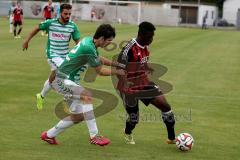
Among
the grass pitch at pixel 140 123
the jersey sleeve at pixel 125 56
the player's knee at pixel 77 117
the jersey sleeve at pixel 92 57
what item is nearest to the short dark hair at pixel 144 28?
the jersey sleeve at pixel 125 56

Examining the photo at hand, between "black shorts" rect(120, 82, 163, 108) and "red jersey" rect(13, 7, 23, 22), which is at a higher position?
"black shorts" rect(120, 82, 163, 108)

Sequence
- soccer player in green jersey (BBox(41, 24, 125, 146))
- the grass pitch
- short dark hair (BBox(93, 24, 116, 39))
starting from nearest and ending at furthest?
1. short dark hair (BBox(93, 24, 116, 39))
2. soccer player in green jersey (BBox(41, 24, 125, 146))
3. the grass pitch

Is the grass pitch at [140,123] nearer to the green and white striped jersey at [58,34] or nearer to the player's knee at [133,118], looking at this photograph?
the player's knee at [133,118]

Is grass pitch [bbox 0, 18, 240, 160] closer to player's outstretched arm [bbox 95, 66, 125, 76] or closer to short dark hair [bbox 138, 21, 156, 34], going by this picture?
player's outstretched arm [bbox 95, 66, 125, 76]

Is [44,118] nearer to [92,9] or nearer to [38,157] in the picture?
[38,157]

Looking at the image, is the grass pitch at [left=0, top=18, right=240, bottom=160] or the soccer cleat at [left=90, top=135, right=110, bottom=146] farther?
the soccer cleat at [left=90, top=135, right=110, bottom=146]

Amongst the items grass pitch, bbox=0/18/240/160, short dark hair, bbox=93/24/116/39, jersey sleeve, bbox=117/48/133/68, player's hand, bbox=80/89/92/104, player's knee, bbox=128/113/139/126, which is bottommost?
grass pitch, bbox=0/18/240/160

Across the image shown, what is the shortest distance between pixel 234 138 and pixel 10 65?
1168 centimetres

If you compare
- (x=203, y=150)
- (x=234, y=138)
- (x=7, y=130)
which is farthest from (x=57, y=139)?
(x=234, y=138)

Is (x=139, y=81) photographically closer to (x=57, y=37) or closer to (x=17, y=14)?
(x=57, y=37)

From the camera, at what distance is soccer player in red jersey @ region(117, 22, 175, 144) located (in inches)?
357

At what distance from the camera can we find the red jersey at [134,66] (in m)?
9.06

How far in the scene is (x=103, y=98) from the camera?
1280 centimetres

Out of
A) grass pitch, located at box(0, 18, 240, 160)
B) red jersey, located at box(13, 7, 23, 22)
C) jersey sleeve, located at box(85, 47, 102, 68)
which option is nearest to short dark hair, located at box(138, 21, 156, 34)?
jersey sleeve, located at box(85, 47, 102, 68)
